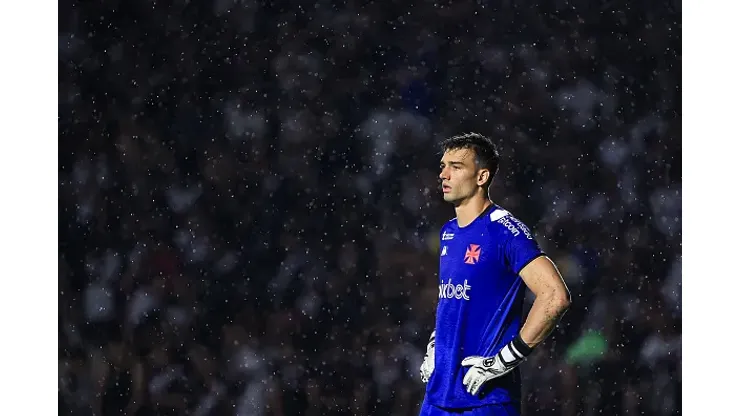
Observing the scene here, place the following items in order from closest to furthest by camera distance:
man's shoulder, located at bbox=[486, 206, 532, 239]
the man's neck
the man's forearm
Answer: the man's forearm → man's shoulder, located at bbox=[486, 206, 532, 239] → the man's neck

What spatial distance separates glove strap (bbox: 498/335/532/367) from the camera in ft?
10.7

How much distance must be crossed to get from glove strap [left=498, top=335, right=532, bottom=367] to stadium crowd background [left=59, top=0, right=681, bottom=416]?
1.23 m

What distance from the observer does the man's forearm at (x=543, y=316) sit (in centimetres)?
325

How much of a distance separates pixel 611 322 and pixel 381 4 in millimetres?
1833

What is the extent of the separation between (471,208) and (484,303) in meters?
0.35

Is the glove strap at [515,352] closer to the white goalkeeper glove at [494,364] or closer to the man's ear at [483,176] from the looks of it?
the white goalkeeper glove at [494,364]

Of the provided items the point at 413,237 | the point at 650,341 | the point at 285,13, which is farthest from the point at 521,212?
the point at 285,13

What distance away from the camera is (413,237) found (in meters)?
4.54

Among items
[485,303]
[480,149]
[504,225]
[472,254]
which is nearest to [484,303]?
[485,303]

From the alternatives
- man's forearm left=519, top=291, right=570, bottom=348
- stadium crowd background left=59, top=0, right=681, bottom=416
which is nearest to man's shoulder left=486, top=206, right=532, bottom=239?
man's forearm left=519, top=291, right=570, bottom=348

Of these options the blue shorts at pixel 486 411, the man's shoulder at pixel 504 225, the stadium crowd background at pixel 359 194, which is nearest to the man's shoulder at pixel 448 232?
the man's shoulder at pixel 504 225

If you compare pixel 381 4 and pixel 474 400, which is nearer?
pixel 474 400

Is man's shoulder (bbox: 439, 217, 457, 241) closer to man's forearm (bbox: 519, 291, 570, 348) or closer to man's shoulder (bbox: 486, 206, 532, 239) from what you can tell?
man's shoulder (bbox: 486, 206, 532, 239)

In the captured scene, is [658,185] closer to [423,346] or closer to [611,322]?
[611,322]
